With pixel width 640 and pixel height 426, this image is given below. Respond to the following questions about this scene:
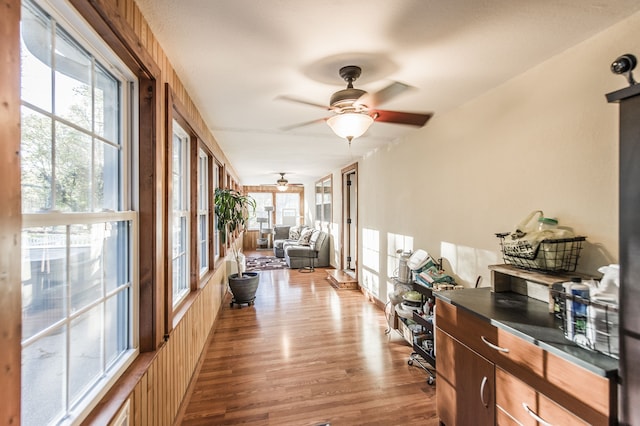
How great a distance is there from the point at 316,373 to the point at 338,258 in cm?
389

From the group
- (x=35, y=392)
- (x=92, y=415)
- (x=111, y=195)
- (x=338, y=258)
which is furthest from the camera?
(x=338, y=258)

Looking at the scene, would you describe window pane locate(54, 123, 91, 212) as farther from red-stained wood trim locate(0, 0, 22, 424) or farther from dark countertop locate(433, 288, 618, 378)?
dark countertop locate(433, 288, 618, 378)

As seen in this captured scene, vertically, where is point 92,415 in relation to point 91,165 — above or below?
below

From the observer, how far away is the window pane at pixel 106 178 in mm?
1238

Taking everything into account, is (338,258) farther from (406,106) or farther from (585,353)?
(585,353)

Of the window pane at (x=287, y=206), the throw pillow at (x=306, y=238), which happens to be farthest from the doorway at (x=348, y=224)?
the window pane at (x=287, y=206)

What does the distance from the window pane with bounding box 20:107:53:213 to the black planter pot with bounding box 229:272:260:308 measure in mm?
3398

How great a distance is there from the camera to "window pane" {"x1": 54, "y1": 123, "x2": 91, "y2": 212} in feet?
3.27

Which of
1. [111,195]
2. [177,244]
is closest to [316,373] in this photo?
[177,244]

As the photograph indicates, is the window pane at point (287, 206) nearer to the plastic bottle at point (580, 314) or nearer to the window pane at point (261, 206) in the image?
the window pane at point (261, 206)

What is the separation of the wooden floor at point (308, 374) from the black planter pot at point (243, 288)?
0.61 ft

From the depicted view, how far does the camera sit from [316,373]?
2.53 metres

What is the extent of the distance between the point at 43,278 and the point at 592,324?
200 centimetres

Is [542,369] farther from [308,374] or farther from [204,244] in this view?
[204,244]
